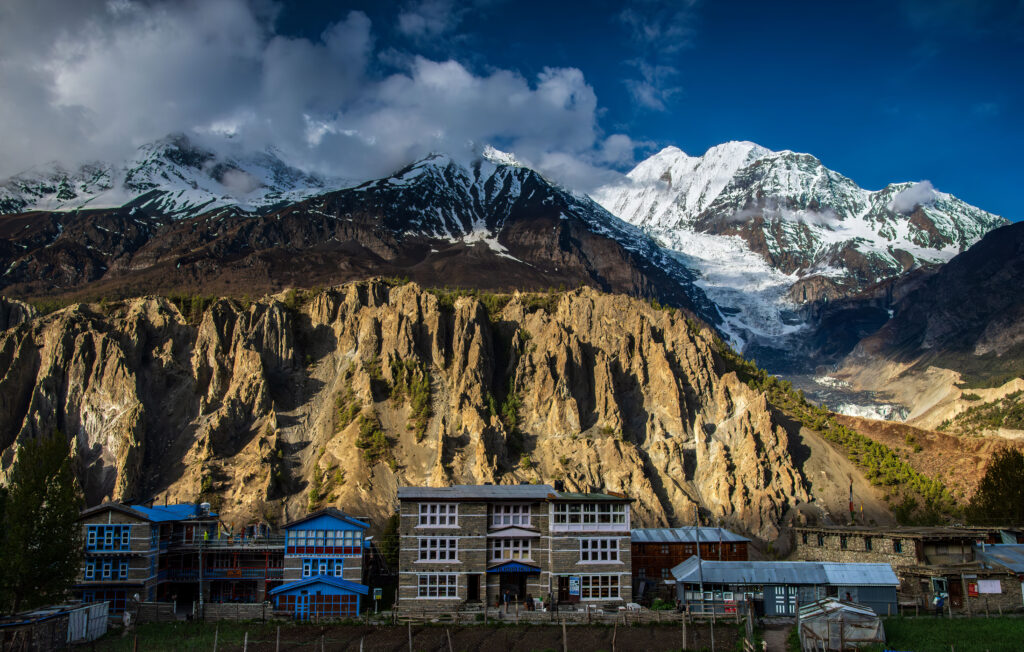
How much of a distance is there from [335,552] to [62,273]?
148 meters

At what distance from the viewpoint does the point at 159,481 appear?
90688 mm

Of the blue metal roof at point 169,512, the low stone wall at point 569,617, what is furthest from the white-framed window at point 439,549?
the blue metal roof at point 169,512

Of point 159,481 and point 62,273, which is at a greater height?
point 62,273

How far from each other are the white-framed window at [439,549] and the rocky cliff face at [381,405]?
23.5 m

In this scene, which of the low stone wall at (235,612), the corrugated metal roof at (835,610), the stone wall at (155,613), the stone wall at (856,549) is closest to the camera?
the corrugated metal roof at (835,610)

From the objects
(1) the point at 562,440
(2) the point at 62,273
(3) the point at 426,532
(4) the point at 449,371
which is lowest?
(3) the point at 426,532

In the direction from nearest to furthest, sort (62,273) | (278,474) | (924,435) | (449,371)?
1. (278,474)
2. (449,371)
3. (924,435)
4. (62,273)

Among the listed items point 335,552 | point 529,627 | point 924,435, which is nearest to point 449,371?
point 335,552

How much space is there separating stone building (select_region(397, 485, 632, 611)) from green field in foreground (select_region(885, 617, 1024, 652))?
1847 centimetres

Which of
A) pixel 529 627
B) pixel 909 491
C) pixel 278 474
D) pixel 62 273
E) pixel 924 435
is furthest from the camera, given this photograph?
pixel 62 273

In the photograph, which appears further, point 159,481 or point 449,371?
point 449,371

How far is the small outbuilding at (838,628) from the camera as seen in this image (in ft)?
152

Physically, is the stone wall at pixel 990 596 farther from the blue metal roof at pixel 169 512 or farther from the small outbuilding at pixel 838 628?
the blue metal roof at pixel 169 512

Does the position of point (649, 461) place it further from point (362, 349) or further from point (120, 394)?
point (120, 394)
